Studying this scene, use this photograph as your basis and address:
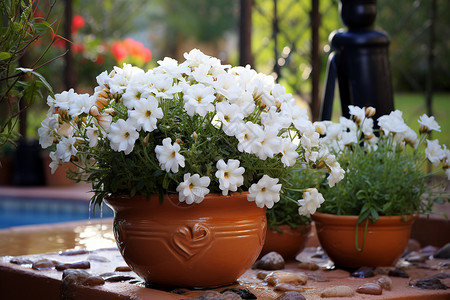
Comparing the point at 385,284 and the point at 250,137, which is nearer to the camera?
the point at 250,137

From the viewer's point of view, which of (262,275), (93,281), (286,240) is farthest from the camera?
(286,240)

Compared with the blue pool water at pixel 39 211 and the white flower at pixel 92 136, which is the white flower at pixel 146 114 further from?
the blue pool water at pixel 39 211

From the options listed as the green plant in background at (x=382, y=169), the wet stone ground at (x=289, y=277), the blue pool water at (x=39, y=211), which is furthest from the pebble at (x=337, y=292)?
the blue pool water at (x=39, y=211)

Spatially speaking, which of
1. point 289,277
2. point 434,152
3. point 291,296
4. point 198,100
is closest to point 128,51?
point 434,152

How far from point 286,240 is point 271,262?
0.62ft

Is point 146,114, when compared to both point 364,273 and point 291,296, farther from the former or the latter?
point 364,273

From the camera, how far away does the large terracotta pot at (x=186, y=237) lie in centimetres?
159

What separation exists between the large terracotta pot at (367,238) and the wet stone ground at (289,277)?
0.15 feet

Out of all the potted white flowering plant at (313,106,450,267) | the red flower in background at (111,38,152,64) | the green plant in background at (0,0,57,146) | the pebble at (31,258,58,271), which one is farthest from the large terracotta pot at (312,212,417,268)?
the red flower in background at (111,38,152,64)

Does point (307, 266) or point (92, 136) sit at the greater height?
point (92, 136)

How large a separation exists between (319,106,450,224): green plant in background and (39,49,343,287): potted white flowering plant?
45 centimetres

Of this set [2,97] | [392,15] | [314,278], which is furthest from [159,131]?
[392,15]

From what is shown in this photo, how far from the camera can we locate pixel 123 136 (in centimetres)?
151

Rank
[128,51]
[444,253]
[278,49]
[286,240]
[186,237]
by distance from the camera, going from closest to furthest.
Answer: [186,237] → [286,240] → [444,253] → [278,49] → [128,51]
